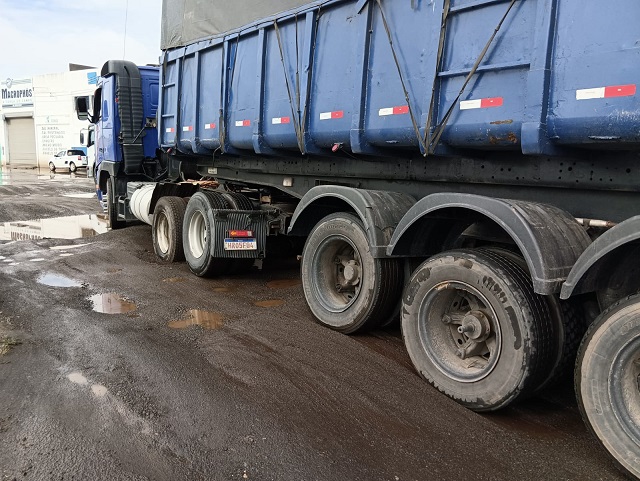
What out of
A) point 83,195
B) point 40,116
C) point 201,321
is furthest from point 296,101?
point 40,116

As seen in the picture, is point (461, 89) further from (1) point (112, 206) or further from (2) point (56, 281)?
(1) point (112, 206)

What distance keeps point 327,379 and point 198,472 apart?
138 cm

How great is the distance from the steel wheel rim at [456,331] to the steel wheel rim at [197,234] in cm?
441

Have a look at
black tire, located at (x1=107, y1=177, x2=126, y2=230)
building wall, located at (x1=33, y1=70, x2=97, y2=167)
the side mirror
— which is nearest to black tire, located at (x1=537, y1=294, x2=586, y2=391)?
black tire, located at (x1=107, y1=177, x2=126, y2=230)

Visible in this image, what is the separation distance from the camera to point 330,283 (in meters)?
5.29

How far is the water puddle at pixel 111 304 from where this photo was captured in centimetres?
583

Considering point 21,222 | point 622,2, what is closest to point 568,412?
point 622,2

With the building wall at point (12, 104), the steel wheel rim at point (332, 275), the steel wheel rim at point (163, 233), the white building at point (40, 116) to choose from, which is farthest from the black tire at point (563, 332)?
the building wall at point (12, 104)

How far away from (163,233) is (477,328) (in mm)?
6291

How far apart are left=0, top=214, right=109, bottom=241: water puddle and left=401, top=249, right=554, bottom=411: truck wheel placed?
29.0 ft

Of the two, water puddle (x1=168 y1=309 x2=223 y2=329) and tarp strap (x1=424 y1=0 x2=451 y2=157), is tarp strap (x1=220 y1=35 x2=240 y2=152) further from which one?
tarp strap (x1=424 y1=0 x2=451 y2=157)

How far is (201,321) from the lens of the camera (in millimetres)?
5484

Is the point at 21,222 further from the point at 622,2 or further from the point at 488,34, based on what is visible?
the point at 622,2

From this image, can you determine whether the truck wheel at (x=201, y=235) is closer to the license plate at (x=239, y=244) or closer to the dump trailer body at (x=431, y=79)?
the license plate at (x=239, y=244)
